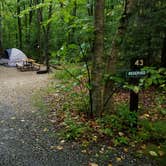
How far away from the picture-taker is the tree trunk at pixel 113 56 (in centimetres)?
607

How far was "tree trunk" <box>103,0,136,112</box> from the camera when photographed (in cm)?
607

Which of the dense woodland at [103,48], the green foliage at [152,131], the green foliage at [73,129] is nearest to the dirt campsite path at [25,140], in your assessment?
the green foliage at [73,129]

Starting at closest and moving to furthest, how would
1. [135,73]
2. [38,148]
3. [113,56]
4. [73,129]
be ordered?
1. [38,148]
2. [135,73]
3. [73,129]
4. [113,56]

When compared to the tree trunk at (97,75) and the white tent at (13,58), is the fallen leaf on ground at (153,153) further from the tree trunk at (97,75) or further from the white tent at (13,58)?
the white tent at (13,58)

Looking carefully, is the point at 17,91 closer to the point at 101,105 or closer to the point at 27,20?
A: the point at 101,105

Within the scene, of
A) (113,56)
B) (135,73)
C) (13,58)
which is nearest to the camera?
(135,73)

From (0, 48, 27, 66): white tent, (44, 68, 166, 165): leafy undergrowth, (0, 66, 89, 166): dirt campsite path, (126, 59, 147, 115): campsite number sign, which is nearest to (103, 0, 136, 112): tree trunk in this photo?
(44, 68, 166, 165): leafy undergrowth

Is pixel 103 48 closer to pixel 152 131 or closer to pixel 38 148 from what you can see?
pixel 152 131

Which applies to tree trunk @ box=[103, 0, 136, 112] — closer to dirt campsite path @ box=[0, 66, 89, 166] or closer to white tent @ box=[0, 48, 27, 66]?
dirt campsite path @ box=[0, 66, 89, 166]

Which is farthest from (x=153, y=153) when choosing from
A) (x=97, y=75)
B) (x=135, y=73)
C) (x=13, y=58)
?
(x=13, y=58)

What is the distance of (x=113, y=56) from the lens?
638cm

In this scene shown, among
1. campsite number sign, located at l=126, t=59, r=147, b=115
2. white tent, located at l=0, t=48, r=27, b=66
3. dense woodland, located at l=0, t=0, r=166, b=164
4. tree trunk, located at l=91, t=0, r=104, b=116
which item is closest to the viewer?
campsite number sign, located at l=126, t=59, r=147, b=115

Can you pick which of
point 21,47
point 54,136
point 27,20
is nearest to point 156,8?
point 54,136

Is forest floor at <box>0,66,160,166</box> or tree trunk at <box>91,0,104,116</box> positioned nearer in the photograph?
forest floor at <box>0,66,160,166</box>
